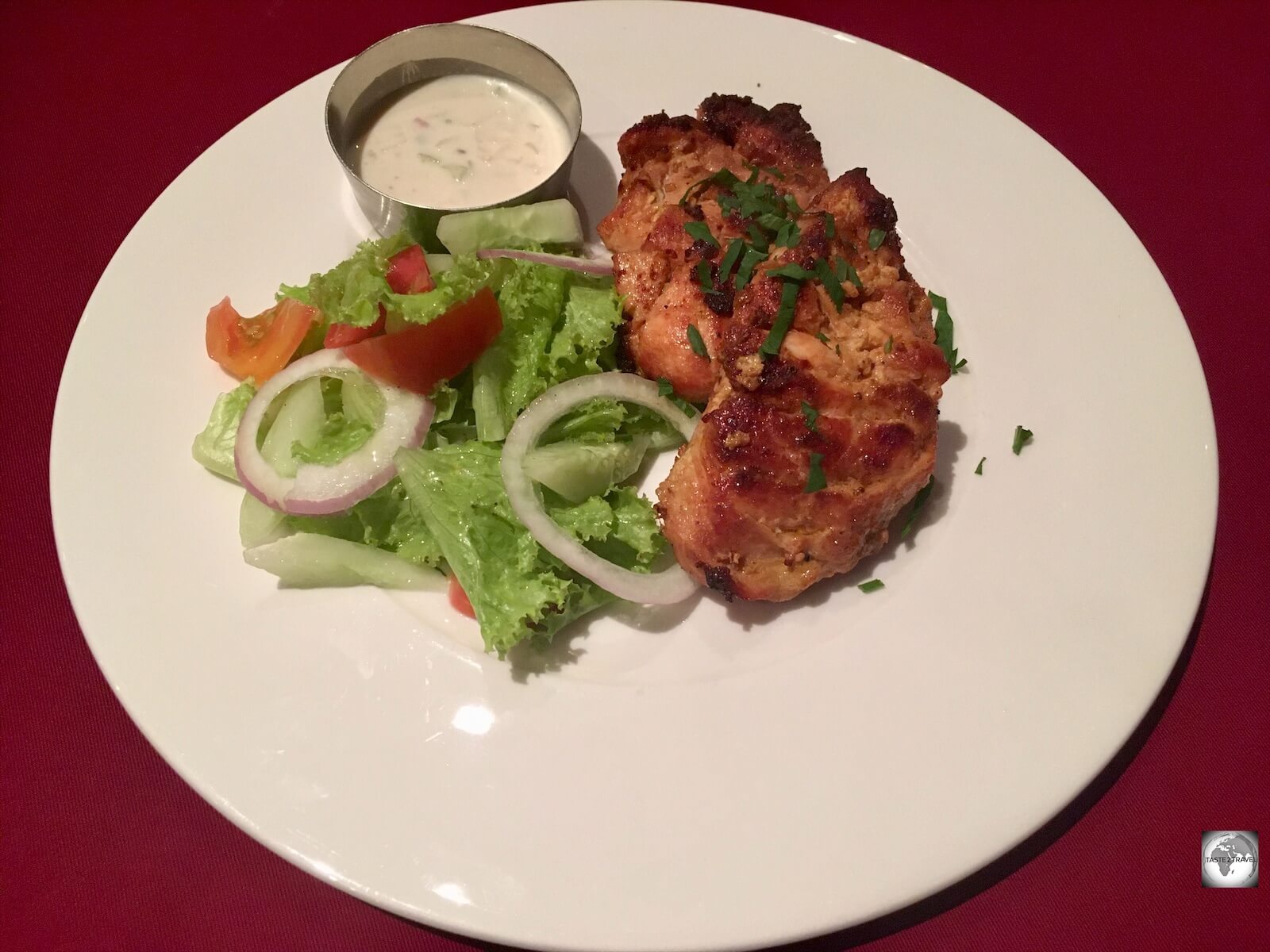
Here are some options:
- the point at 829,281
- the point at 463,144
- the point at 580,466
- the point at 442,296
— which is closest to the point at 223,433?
the point at 442,296

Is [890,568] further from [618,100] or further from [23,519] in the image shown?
[23,519]

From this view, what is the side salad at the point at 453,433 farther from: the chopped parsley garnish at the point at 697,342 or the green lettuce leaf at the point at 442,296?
the chopped parsley garnish at the point at 697,342

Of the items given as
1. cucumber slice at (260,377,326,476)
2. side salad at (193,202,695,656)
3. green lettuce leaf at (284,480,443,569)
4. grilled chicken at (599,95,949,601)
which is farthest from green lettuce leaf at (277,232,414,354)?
grilled chicken at (599,95,949,601)

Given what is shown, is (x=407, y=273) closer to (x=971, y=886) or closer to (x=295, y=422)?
(x=295, y=422)

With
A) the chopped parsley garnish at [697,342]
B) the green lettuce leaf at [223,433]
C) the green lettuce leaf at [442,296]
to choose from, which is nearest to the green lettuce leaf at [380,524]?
the green lettuce leaf at [223,433]

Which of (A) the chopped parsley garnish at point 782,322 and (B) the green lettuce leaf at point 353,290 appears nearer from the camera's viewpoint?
(A) the chopped parsley garnish at point 782,322

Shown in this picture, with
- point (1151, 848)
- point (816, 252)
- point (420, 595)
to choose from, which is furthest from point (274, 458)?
point (1151, 848)
